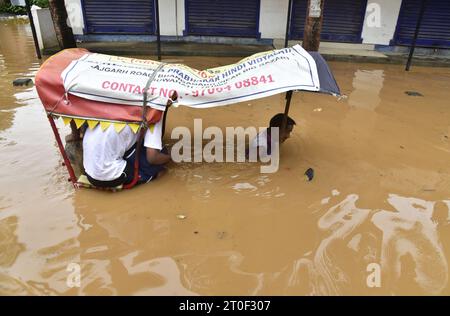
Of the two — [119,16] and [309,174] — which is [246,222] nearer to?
[309,174]

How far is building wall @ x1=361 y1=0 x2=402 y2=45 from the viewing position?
1020cm

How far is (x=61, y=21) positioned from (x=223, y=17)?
15.8 feet

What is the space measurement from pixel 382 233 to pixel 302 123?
8.67ft

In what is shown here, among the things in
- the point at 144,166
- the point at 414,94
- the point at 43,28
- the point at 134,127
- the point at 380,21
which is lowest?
the point at 414,94

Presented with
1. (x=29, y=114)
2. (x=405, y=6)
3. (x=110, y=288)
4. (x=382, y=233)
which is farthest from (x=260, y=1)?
(x=110, y=288)

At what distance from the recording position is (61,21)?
24.1ft

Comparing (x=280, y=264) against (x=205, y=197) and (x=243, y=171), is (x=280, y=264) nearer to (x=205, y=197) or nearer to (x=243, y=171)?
(x=205, y=197)

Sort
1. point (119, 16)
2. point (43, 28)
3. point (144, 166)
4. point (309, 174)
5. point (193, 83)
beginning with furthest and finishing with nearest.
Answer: point (119, 16) < point (43, 28) < point (309, 174) < point (144, 166) < point (193, 83)

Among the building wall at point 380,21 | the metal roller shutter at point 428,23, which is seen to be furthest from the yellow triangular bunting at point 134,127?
the metal roller shutter at point 428,23

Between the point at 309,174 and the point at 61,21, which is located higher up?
the point at 61,21

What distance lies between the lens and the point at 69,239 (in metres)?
2.90

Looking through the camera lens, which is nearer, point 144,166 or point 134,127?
point 134,127

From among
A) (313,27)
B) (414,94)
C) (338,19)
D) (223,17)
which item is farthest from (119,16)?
(414,94)

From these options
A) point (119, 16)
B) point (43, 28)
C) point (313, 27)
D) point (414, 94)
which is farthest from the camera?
point (119, 16)
